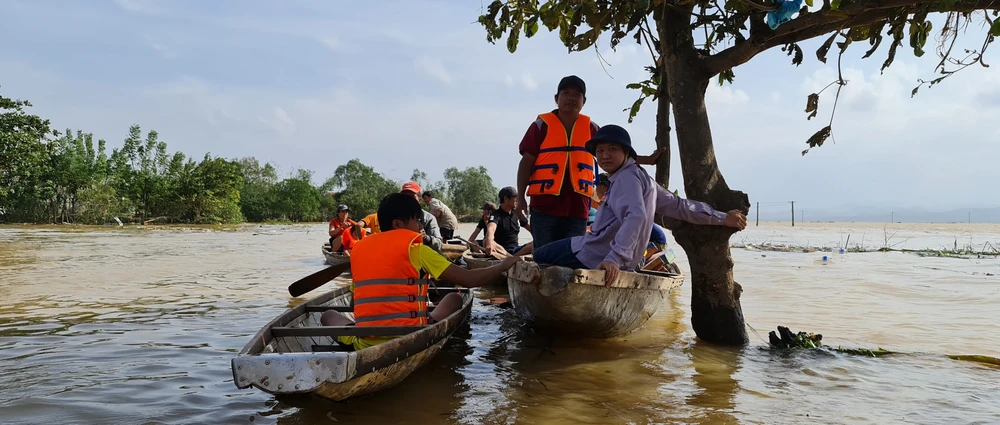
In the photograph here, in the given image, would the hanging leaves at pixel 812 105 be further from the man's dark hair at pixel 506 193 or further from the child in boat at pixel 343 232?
the child in boat at pixel 343 232

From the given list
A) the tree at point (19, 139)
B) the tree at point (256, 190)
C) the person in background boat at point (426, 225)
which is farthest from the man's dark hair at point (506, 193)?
the tree at point (256, 190)

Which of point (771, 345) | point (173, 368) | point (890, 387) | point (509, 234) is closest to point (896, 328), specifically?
point (771, 345)

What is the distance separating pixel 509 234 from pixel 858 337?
16.4ft

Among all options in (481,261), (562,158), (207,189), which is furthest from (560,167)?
(207,189)

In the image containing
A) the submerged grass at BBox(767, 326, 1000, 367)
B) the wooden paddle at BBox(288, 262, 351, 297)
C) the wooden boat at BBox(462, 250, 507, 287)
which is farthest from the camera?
the wooden boat at BBox(462, 250, 507, 287)

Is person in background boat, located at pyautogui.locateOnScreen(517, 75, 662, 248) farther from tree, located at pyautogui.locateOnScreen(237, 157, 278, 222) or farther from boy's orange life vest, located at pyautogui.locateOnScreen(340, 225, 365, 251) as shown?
tree, located at pyautogui.locateOnScreen(237, 157, 278, 222)

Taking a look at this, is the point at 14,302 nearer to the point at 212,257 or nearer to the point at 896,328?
the point at 212,257

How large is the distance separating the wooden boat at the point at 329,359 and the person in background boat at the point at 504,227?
4314 millimetres

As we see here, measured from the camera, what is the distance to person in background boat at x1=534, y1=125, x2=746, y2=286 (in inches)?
169

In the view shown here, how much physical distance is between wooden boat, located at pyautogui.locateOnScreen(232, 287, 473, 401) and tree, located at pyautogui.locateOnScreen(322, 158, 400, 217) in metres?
45.0

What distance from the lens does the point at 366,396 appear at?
11.9ft

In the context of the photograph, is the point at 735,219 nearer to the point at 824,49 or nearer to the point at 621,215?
the point at 621,215

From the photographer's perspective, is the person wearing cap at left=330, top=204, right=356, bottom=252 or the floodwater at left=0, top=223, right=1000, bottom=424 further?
the person wearing cap at left=330, top=204, right=356, bottom=252

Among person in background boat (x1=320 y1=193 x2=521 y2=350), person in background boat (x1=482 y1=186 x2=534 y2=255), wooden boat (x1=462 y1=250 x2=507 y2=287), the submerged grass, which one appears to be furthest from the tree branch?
person in background boat (x1=482 y1=186 x2=534 y2=255)
